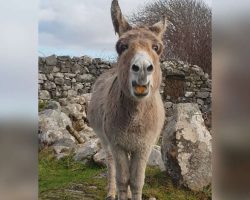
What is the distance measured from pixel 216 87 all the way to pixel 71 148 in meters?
1.09

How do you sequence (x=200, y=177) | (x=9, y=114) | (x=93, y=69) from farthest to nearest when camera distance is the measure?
1. (x=93, y=69)
2. (x=200, y=177)
3. (x=9, y=114)

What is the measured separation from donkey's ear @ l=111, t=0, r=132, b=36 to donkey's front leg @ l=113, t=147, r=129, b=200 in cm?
46

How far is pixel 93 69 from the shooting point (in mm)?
2002

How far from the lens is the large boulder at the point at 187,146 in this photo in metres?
1.87

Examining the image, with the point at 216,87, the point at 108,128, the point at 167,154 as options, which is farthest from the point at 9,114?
the point at 167,154

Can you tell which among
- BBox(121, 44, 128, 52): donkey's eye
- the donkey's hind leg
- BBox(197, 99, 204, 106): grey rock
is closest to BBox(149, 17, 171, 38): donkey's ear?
BBox(121, 44, 128, 52): donkey's eye

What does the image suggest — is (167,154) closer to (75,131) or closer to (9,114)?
(75,131)

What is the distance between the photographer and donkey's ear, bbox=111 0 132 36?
162cm

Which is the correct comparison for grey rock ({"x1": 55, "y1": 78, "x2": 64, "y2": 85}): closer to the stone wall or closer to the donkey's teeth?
the stone wall

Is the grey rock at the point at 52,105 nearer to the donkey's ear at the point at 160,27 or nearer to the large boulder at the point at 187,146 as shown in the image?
the large boulder at the point at 187,146

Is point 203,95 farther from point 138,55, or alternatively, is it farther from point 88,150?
point 88,150

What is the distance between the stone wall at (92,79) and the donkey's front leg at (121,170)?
1.06 ft

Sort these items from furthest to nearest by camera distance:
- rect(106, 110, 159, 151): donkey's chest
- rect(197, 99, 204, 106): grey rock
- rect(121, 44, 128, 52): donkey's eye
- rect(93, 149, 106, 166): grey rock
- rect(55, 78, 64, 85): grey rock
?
1. rect(55, 78, 64, 85): grey rock
2. rect(93, 149, 106, 166): grey rock
3. rect(197, 99, 204, 106): grey rock
4. rect(106, 110, 159, 151): donkey's chest
5. rect(121, 44, 128, 52): donkey's eye

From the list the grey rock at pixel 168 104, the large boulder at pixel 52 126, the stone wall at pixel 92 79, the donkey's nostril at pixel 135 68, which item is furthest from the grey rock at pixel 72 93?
the donkey's nostril at pixel 135 68
